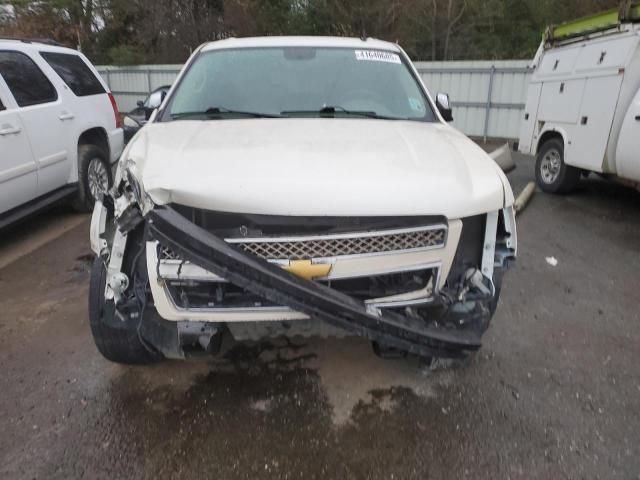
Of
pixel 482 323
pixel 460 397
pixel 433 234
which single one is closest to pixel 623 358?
pixel 460 397

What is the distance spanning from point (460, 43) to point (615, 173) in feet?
39.9

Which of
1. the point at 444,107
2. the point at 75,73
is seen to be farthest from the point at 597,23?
the point at 75,73

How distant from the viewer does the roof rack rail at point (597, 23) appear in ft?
19.5

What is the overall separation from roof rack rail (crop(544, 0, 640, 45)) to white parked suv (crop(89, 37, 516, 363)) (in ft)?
15.5

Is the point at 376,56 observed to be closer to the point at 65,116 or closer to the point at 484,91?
the point at 65,116

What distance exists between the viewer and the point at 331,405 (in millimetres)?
2764

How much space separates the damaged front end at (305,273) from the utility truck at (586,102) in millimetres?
4532

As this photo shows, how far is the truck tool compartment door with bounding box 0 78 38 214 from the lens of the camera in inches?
179

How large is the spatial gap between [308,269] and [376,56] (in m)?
2.32

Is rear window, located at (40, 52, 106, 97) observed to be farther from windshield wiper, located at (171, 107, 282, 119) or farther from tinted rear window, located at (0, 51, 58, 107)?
windshield wiper, located at (171, 107, 282, 119)

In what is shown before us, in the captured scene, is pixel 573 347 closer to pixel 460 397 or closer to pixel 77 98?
pixel 460 397

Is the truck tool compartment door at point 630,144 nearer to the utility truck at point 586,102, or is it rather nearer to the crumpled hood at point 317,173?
the utility truck at point 586,102

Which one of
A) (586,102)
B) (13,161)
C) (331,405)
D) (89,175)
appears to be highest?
(586,102)

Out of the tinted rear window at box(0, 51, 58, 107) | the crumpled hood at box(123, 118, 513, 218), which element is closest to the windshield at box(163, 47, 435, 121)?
the crumpled hood at box(123, 118, 513, 218)
